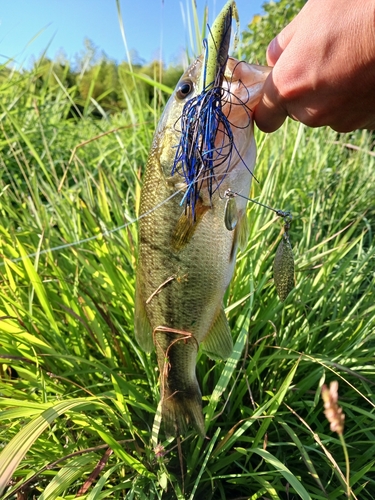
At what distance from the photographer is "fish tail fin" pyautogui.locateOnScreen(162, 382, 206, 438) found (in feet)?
4.19

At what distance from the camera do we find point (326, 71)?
0.92 metres

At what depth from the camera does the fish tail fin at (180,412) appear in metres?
1.28

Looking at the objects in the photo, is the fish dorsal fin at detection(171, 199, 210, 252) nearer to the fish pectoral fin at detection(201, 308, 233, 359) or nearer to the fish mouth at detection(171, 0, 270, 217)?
the fish mouth at detection(171, 0, 270, 217)

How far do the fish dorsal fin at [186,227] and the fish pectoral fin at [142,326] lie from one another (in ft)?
0.83

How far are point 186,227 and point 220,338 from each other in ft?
1.25

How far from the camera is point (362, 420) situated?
4.64 ft

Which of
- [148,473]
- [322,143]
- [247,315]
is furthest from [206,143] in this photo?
[322,143]

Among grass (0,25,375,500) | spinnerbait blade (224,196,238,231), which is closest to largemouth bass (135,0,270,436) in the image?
spinnerbait blade (224,196,238,231)

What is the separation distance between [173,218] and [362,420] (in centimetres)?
99

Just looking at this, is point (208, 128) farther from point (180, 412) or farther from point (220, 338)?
point (180, 412)

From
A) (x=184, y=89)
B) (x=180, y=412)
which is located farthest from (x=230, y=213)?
(x=180, y=412)

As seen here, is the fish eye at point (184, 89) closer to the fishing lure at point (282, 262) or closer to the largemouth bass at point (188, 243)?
the largemouth bass at point (188, 243)

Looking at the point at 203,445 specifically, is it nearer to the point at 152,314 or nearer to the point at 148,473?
the point at 148,473

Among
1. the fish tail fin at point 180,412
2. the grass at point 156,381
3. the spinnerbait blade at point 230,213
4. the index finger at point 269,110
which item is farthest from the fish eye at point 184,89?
the fish tail fin at point 180,412
